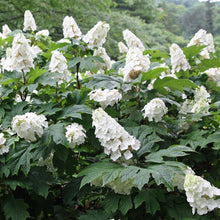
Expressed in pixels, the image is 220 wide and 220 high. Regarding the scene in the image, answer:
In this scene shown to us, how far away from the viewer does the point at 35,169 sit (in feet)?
6.99

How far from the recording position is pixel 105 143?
1889 millimetres

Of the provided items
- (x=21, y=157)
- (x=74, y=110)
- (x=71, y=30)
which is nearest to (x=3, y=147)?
(x=21, y=157)

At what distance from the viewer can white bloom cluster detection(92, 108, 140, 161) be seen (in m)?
1.85

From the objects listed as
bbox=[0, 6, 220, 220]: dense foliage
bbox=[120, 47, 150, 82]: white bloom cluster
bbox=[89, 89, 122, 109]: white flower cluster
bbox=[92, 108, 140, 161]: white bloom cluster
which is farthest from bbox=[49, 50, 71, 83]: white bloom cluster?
bbox=[92, 108, 140, 161]: white bloom cluster

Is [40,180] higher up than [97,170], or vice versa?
[97,170]

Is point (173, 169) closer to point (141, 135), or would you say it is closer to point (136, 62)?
point (141, 135)

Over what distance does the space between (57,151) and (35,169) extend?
0.33 meters

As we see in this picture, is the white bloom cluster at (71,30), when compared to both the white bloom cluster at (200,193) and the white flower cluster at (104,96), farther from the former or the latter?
the white bloom cluster at (200,193)

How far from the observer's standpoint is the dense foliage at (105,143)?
1.81 m

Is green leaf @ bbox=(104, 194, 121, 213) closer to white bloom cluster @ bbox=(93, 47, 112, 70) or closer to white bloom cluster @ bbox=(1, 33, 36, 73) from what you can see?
white bloom cluster @ bbox=(1, 33, 36, 73)

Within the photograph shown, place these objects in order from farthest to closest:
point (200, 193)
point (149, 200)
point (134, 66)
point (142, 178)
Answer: point (134, 66) → point (149, 200) → point (142, 178) → point (200, 193)

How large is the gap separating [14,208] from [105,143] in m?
0.80

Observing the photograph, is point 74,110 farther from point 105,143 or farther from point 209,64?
point 209,64

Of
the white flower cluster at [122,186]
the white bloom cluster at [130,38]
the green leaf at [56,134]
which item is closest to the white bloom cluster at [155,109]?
the white flower cluster at [122,186]
